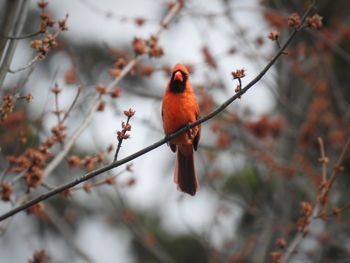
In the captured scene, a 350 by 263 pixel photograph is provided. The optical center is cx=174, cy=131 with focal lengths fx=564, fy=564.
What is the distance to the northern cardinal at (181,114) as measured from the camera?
15.9ft

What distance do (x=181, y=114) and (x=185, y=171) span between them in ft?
1.92

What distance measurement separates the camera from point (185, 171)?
513cm

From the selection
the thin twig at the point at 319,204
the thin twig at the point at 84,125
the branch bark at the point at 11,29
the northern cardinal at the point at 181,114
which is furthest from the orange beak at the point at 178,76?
the branch bark at the point at 11,29

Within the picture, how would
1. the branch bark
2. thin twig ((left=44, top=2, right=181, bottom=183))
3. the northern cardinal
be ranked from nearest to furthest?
1. the branch bark
2. thin twig ((left=44, top=2, right=181, bottom=183))
3. the northern cardinal

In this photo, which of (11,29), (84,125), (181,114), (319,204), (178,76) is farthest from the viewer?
(178,76)

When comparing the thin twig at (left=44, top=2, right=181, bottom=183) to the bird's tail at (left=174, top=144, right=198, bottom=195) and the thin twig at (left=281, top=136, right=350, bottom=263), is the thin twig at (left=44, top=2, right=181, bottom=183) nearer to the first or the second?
the bird's tail at (left=174, top=144, right=198, bottom=195)

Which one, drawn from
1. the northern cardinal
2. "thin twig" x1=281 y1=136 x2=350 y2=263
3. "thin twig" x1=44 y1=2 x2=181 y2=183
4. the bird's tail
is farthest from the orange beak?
"thin twig" x1=281 y1=136 x2=350 y2=263

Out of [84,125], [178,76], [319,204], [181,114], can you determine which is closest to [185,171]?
[181,114]

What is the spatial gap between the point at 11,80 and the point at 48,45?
2.85m

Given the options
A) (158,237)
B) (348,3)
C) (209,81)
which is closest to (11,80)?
(209,81)

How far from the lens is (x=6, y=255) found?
38.2 ft

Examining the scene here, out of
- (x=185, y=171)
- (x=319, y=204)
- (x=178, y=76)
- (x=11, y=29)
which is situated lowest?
(x=319, y=204)

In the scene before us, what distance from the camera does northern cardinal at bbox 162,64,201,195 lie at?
4859mm

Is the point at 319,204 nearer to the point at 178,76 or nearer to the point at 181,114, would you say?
the point at 181,114
